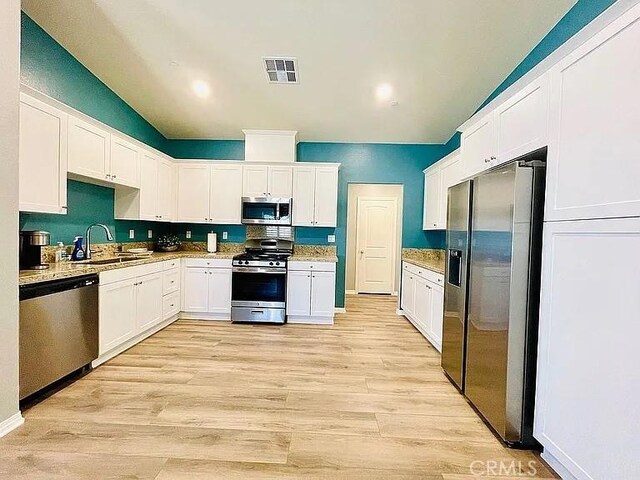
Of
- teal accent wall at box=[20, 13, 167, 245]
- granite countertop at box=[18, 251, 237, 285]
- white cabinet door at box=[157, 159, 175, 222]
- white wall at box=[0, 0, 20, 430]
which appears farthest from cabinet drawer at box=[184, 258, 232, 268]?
white wall at box=[0, 0, 20, 430]

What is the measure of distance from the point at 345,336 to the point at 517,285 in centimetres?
264

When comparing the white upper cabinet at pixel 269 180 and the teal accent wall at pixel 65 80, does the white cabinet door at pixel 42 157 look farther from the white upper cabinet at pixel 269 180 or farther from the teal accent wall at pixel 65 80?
the white upper cabinet at pixel 269 180

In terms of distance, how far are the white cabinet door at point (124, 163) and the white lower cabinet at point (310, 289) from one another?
2293 millimetres

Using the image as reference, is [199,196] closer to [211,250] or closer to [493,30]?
[211,250]

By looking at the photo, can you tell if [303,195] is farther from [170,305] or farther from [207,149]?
[170,305]

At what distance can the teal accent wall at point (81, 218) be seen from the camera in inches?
128

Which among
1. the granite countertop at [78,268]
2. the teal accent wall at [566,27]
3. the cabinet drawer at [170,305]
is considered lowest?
the cabinet drawer at [170,305]

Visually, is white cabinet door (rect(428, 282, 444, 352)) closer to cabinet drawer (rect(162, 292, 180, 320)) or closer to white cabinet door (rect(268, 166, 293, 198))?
white cabinet door (rect(268, 166, 293, 198))

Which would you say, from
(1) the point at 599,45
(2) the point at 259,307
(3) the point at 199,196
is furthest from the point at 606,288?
(3) the point at 199,196

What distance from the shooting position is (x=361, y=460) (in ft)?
6.53

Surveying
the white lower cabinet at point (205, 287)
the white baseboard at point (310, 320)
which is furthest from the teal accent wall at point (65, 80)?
the white baseboard at point (310, 320)

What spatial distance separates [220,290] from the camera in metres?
4.92

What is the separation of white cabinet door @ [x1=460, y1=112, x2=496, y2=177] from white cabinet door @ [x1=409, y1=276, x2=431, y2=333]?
64.3 inches

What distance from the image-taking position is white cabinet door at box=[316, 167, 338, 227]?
527cm
